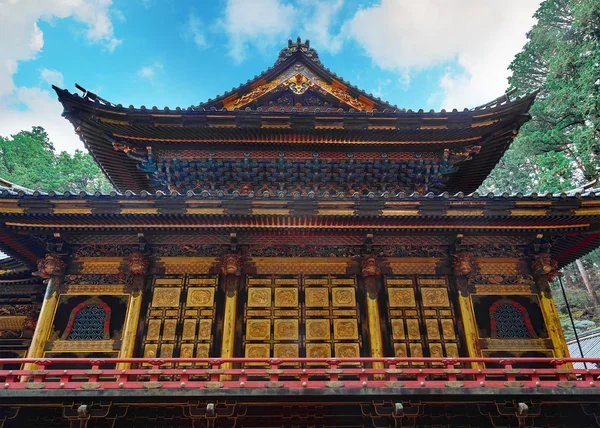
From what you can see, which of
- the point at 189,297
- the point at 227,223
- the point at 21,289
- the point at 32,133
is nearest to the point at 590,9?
the point at 227,223

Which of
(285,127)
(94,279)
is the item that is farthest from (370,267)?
(94,279)

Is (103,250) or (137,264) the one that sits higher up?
(103,250)

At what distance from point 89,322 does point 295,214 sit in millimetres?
5862

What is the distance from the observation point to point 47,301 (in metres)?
9.20

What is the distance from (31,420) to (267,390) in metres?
4.95

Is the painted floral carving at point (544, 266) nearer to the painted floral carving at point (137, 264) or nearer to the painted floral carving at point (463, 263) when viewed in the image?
the painted floral carving at point (463, 263)

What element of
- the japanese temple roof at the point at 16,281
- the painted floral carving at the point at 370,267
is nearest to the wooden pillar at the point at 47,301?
the japanese temple roof at the point at 16,281

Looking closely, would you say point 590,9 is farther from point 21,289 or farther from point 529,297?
point 21,289

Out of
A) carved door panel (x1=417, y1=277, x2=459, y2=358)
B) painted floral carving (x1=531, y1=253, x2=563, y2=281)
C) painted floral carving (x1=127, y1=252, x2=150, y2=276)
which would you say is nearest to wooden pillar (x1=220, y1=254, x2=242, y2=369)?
painted floral carving (x1=127, y1=252, x2=150, y2=276)

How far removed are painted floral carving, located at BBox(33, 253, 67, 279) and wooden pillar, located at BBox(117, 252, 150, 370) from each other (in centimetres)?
169

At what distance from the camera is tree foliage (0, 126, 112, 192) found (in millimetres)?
38594

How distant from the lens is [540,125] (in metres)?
27.6

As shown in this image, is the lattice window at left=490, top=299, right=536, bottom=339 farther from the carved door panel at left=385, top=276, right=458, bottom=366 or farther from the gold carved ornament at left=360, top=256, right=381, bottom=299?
the gold carved ornament at left=360, top=256, right=381, bottom=299

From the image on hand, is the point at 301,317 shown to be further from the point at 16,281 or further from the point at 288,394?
the point at 16,281
